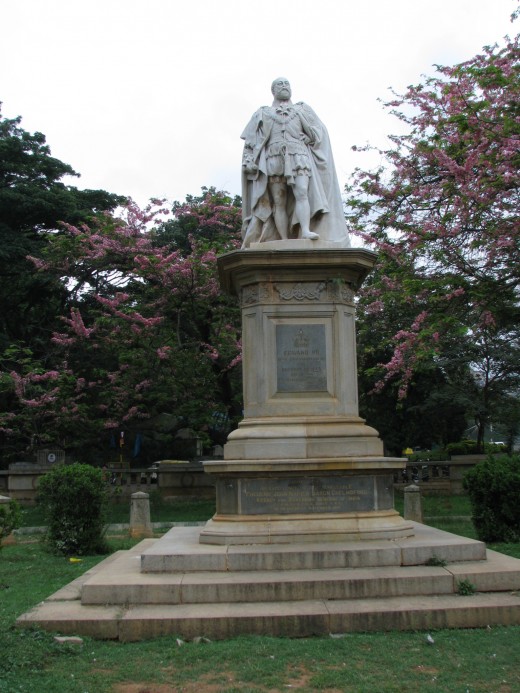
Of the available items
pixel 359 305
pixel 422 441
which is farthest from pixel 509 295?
pixel 422 441

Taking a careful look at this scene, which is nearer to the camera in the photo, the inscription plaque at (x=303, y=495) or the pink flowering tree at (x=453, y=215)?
the inscription plaque at (x=303, y=495)

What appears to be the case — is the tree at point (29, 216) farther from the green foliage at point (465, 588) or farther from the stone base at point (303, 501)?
the green foliage at point (465, 588)

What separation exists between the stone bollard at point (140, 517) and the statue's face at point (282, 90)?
28.2 ft

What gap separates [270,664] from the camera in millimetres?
5496

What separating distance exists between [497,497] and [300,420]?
15.4 feet

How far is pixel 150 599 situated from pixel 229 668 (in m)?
1.57

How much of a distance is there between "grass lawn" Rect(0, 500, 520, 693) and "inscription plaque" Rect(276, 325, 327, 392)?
3362 mm

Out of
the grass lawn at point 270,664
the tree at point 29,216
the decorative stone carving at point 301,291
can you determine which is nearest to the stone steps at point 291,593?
the grass lawn at point 270,664

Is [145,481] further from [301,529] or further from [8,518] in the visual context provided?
[301,529]

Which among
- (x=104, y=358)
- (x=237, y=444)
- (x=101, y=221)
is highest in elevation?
(x=101, y=221)

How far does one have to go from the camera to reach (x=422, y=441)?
106 feet

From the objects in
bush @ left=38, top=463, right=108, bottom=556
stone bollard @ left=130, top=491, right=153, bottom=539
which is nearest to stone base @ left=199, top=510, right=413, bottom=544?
bush @ left=38, top=463, right=108, bottom=556

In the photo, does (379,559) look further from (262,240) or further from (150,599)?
(262,240)

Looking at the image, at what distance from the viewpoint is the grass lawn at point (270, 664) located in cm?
511
